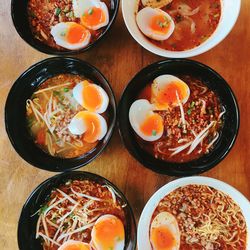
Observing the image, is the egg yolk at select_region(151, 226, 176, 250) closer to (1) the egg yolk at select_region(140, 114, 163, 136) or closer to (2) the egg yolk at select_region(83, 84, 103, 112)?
(1) the egg yolk at select_region(140, 114, 163, 136)

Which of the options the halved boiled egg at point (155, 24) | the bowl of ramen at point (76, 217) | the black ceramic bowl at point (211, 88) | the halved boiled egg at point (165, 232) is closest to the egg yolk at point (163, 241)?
the halved boiled egg at point (165, 232)

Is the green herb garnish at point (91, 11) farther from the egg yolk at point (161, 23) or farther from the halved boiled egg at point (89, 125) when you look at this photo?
the halved boiled egg at point (89, 125)

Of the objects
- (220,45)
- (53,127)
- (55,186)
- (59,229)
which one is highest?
(220,45)

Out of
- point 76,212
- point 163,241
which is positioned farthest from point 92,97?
point 163,241

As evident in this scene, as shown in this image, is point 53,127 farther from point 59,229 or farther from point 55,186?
point 59,229

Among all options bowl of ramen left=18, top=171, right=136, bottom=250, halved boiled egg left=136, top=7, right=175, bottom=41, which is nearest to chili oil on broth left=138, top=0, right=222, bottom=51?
halved boiled egg left=136, top=7, right=175, bottom=41

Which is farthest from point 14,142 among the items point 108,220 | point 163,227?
point 163,227
